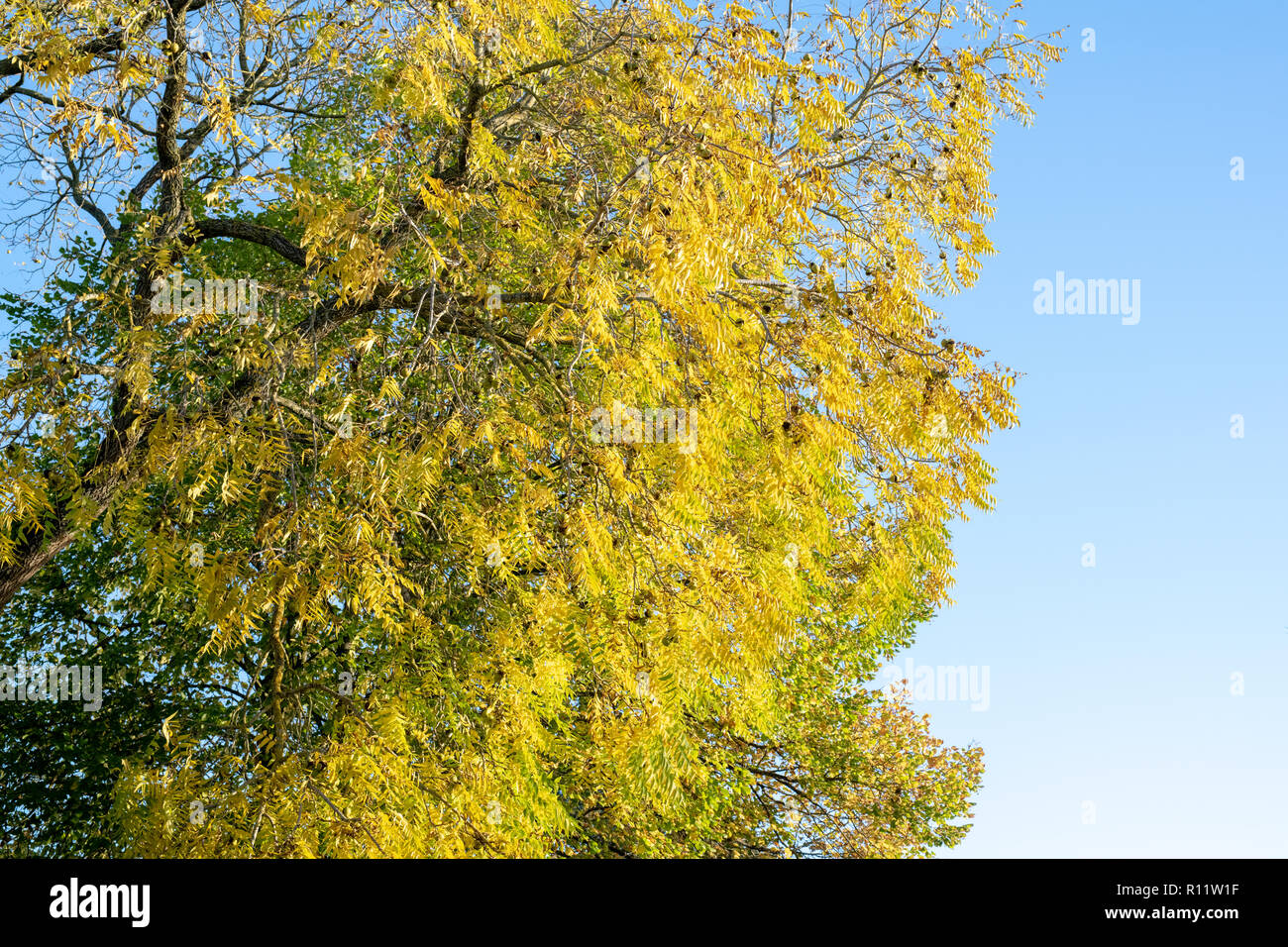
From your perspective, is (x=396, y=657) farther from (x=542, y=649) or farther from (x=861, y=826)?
(x=861, y=826)

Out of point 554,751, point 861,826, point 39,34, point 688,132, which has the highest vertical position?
point 39,34

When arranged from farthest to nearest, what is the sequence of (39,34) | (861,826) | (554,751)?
(861,826) → (554,751) → (39,34)

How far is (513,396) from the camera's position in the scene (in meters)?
7.32

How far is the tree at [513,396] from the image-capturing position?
5.77 meters

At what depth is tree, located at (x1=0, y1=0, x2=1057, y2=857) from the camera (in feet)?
18.9

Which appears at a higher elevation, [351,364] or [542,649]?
[351,364]
